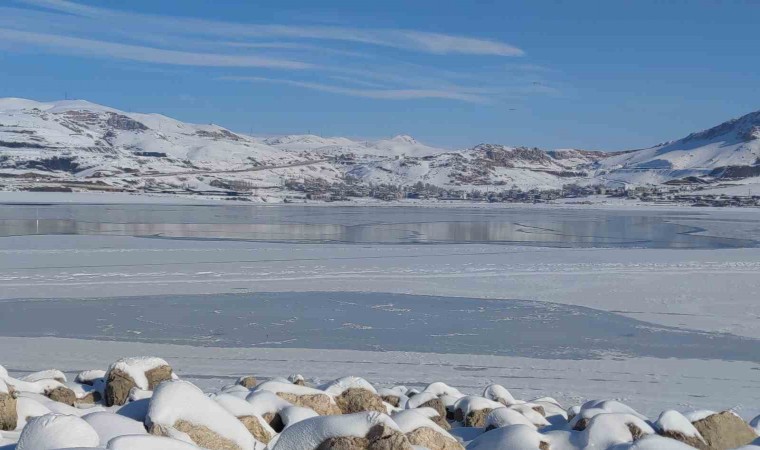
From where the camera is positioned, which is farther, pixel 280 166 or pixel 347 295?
pixel 280 166

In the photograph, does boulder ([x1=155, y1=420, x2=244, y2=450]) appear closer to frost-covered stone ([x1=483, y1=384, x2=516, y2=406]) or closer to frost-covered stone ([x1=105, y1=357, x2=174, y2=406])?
frost-covered stone ([x1=105, y1=357, x2=174, y2=406])

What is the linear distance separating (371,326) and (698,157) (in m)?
166

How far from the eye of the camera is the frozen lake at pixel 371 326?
13297 millimetres

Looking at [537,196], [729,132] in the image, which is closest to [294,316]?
[537,196]

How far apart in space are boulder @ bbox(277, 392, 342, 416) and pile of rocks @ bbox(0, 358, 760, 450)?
0.01m

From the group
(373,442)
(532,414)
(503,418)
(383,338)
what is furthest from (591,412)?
(383,338)

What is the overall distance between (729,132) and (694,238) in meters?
160

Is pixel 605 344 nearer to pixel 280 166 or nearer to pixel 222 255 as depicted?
pixel 222 255

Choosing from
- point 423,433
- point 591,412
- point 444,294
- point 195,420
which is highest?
point 195,420

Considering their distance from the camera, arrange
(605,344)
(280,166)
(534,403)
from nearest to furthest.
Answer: (534,403) < (605,344) < (280,166)

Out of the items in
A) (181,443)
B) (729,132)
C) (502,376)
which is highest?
(729,132)

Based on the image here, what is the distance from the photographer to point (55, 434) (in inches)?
161

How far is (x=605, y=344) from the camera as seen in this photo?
44.8 feet

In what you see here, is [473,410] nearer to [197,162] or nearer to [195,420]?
[195,420]
